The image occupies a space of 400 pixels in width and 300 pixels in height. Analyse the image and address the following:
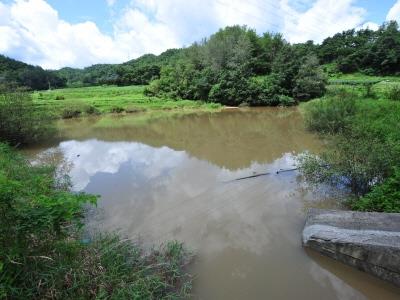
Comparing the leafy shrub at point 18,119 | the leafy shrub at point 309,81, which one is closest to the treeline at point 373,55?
the leafy shrub at point 309,81

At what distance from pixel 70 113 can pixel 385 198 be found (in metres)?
30.0

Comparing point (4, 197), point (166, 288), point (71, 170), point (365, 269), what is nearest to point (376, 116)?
point (365, 269)

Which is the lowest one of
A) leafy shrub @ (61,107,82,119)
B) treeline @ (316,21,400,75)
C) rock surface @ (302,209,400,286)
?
leafy shrub @ (61,107,82,119)

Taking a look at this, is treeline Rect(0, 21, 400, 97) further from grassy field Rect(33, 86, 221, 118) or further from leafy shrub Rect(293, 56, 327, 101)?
grassy field Rect(33, 86, 221, 118)

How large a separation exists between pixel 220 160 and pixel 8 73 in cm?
5376

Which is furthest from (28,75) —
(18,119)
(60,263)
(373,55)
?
(60,263)

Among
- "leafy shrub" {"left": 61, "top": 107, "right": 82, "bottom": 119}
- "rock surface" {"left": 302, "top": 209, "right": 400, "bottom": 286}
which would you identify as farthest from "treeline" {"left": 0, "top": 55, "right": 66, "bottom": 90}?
"rock surface" {"left": 302, "top": 209, "right": 400, "bottom": 286}

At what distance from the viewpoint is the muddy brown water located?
514 cm

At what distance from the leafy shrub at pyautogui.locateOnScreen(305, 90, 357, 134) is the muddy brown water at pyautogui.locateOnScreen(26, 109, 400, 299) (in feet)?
3.42

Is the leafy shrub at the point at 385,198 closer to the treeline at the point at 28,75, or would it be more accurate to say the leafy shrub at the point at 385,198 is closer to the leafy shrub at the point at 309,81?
the leafy shrub at the point at 309,81

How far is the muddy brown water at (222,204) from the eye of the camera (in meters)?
5.14

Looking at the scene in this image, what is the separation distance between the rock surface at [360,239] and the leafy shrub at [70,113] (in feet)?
95.4

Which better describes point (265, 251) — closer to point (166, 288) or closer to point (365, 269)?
point (365, 269)

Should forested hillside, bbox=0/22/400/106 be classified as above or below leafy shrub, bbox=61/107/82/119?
above
